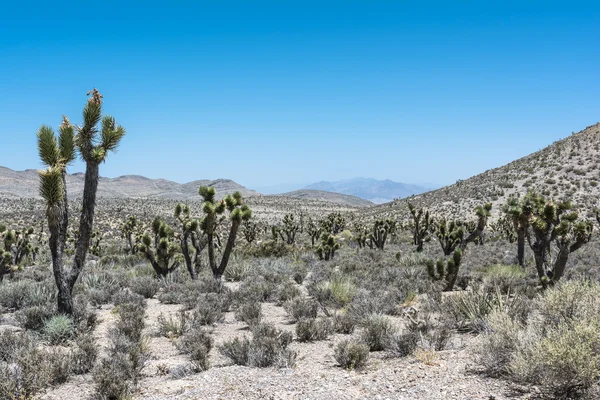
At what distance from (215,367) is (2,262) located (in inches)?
559

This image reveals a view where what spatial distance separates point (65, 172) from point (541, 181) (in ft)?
188

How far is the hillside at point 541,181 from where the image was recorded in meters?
50.4

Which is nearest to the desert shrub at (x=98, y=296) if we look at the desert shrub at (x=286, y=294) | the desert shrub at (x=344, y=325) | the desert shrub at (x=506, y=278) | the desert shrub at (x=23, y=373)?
the desert shrub at (x=286, y=294)

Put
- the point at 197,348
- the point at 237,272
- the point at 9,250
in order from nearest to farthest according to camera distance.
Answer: the point at 197,348 < the point at 237,272 < the point at 9,250

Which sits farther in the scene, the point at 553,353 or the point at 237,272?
the point at 237,272

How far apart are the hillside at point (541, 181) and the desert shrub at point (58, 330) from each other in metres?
47.6

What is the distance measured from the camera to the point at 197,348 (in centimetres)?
778

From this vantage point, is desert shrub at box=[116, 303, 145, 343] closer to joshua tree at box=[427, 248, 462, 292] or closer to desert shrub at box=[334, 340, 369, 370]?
desert shrub at box=[334, 340, 369, 370]

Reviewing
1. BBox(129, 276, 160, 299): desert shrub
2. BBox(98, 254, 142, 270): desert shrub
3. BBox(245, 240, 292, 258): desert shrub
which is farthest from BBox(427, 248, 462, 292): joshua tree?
BBox(98, 254, 142, 270): desert shrub

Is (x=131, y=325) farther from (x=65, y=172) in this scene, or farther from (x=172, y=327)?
(x=65, y=172)

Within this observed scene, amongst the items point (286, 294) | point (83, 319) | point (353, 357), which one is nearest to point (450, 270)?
point (286, 294)

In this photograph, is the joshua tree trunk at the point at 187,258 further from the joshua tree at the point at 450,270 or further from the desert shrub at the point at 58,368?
the desert shrub at the point at 58,368

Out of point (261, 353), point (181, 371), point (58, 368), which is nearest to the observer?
point (58, 368)

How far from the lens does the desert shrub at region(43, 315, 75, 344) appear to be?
29.8ft
